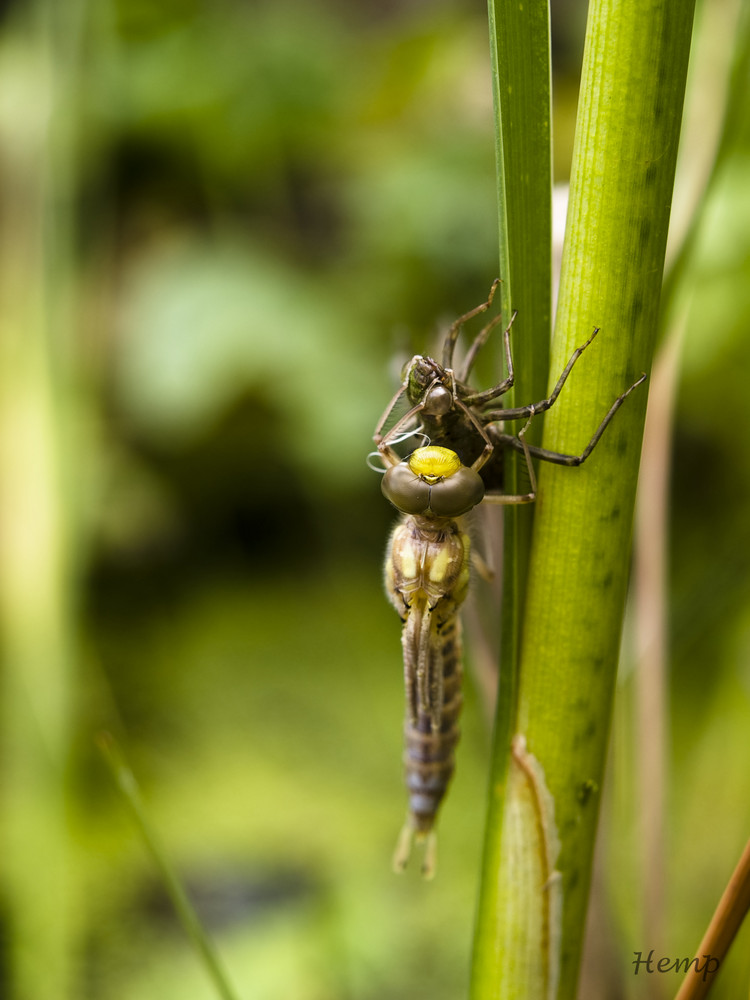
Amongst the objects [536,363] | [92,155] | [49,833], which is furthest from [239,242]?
[536,363]

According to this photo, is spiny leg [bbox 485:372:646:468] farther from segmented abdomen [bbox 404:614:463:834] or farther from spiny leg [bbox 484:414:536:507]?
segmented abdomen [bbox 404:614:463:834]

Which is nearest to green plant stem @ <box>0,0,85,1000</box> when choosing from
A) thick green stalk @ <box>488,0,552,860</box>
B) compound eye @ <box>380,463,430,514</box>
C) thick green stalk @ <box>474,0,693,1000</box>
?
compound eye @ <box>380,463,430,514</box>

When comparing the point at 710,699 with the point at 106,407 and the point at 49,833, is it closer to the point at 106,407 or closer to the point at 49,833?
the point at 49,833

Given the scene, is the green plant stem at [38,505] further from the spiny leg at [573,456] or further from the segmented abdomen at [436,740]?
the spiny leg at [573,456]

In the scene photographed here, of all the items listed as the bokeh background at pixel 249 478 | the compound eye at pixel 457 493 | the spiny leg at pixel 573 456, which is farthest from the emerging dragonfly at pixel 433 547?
the bokeh background at pixel 249 478

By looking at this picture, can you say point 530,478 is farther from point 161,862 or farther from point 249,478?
point 249,478

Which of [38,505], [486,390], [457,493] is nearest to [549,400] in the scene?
[457,493]
